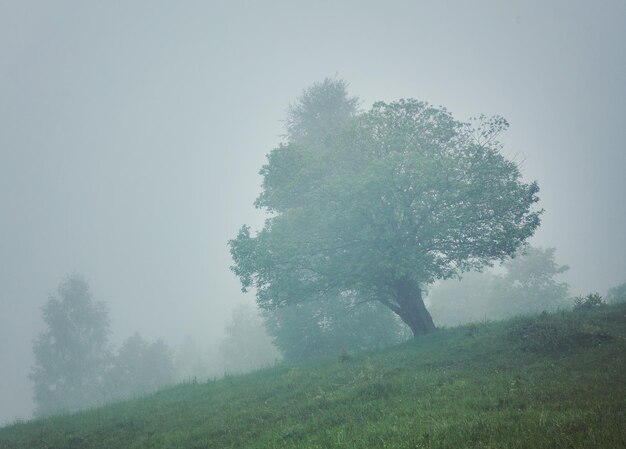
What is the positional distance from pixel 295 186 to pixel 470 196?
10.1 meters

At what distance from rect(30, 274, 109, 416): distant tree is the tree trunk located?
42.5 meters

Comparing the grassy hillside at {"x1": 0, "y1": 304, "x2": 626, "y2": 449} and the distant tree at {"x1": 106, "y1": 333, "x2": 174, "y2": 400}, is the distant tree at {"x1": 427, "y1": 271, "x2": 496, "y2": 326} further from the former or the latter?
the distant tree at {"x1": 106, "y1": 333, "x2": 174, "y2": 400}

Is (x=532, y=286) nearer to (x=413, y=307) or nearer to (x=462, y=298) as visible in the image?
(x=462, y=298)

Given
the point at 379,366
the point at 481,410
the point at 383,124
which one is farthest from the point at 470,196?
the point at 481,410

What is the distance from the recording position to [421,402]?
9.31 meters

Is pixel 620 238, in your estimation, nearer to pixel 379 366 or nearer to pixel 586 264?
pixel 586 264

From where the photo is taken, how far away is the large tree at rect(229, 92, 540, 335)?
1898cm

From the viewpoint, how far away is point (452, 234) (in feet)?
63.9

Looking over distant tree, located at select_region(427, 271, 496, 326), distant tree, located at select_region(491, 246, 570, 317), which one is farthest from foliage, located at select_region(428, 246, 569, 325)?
distant tree, located at select_region(427, 271, 496, 326)

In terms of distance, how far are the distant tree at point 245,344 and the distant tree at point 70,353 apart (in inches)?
735

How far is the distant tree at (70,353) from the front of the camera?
4489 cm

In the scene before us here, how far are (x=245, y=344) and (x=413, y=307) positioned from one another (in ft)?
144

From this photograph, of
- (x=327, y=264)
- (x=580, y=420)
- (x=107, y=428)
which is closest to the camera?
(x=580, y=420)

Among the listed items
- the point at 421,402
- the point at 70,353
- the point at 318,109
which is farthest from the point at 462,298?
the point at 70,353
